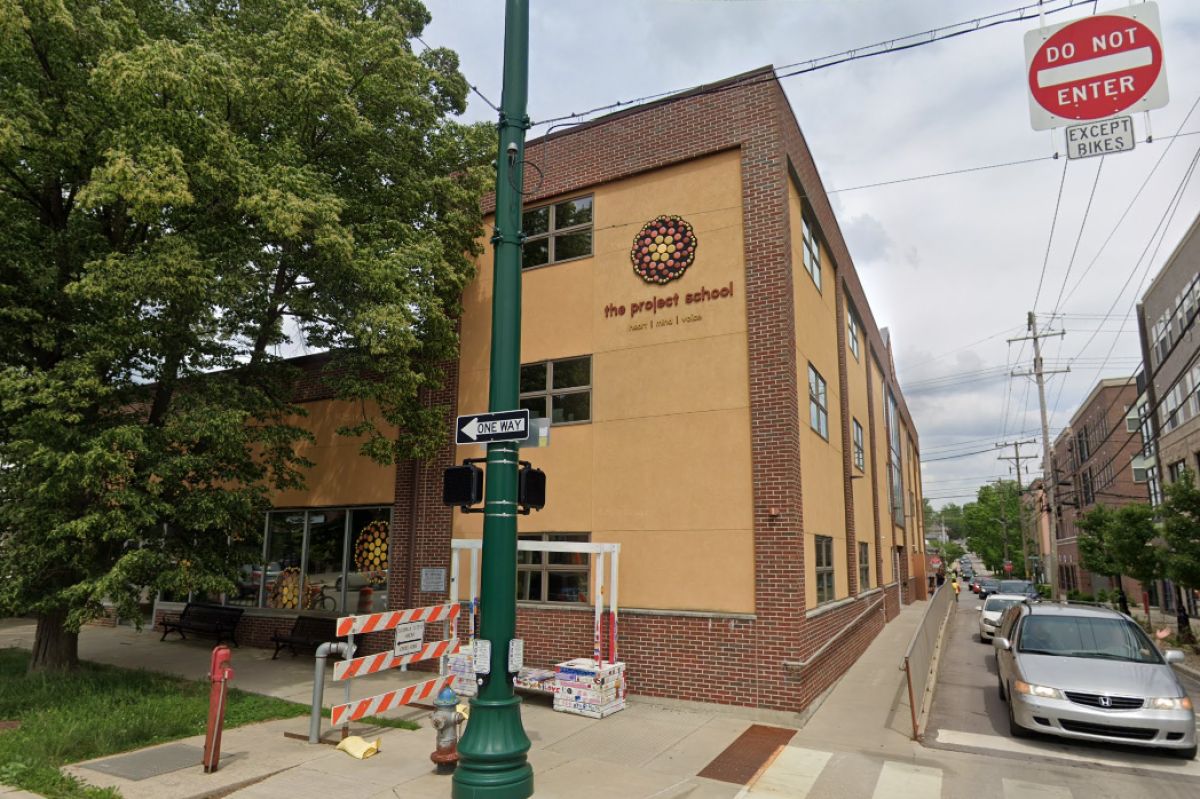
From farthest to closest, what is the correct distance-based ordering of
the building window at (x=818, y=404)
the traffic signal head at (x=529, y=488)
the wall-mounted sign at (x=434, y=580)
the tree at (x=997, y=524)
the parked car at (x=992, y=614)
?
the tree at (x=997, y=524), the parked car at (x=992, y=614), the building window at (x=818, y=404), the wall-mounted sign at (x=434, y=580), the traffic signal head at (x=529, y=488)

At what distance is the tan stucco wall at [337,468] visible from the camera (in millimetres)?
14523

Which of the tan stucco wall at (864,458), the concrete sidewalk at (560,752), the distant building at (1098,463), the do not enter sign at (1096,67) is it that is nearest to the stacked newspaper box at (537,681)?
the concrete sidewalk at (560,752)

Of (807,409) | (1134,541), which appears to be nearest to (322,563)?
(807,409)

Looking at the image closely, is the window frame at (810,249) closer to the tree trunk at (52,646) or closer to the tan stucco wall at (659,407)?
the tan stucco wall at (659,407)

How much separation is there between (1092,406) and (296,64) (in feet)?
198

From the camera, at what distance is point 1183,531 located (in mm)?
17500

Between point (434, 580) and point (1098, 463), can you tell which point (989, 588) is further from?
point (434, 580)

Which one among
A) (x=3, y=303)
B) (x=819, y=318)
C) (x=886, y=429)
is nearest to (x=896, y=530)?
(x=886, y=429)

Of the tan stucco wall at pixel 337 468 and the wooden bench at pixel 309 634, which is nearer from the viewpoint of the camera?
the wooden bench at pixel 309 634

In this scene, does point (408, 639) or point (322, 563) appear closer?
point (408, 639)

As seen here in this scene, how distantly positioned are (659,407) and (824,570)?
4657mm

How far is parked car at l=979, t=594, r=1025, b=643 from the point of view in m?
20.7

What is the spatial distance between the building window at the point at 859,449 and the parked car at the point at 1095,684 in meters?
8.53

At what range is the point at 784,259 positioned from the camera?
11.3m
